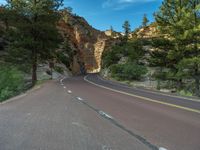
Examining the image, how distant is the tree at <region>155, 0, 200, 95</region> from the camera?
3406 cm

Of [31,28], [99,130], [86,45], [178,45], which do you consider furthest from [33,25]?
[86,45]

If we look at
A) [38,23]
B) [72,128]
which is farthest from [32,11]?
[72,128]

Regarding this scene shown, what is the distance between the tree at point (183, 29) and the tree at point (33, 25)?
498 inches

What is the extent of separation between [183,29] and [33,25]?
54.9 feet

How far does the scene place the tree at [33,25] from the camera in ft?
117

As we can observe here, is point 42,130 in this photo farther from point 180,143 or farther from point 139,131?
point 180,143

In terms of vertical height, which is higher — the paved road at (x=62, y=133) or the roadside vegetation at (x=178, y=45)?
the roadside vegetation at (x=178, y=45)

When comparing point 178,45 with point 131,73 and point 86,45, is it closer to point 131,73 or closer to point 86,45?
point 131,73

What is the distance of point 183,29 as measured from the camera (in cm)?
3538

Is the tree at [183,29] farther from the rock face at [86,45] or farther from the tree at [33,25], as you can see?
the rock face at [86,45]

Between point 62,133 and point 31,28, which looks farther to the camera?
point 31,28

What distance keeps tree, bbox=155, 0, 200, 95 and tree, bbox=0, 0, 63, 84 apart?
12.6 metres

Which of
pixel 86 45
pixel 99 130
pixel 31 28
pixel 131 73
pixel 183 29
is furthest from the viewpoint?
pixel 86 45

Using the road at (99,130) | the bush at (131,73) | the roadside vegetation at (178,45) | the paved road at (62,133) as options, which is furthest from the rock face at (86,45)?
the paved road at (62,133)
